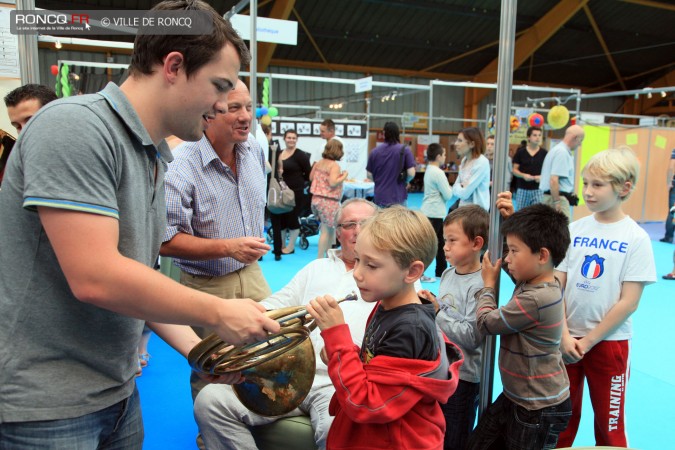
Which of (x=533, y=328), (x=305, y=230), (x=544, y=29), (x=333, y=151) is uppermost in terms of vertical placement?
(x=544, y=29)

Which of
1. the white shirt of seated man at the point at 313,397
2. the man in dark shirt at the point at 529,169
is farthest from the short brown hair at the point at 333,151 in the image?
the white shirt of seated man at the point at 313,397

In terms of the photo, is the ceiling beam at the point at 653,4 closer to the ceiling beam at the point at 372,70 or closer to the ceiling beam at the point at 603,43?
the ceiling beam at the point at 603,43

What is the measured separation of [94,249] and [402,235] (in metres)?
0.84

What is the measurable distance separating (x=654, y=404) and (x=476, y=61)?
19684mm

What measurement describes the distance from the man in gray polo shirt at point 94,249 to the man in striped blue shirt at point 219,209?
0.86 meters

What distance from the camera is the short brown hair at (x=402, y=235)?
1441 millimetres

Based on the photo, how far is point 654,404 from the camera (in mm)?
3023

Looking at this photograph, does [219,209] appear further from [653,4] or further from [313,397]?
[653,4]

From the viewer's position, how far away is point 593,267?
2109 mm

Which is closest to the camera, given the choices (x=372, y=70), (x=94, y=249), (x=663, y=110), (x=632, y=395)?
(x=94, y=249)

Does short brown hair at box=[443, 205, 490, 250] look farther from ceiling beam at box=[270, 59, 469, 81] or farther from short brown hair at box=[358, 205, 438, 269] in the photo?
ceiling beam at box=[270, 59, 469, 81]

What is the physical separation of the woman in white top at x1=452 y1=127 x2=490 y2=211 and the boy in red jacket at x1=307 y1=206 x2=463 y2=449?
3.75 m

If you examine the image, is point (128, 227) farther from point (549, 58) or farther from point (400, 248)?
point (549, 58)

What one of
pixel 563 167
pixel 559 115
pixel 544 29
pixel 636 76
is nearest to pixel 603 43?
pixel 544 29
